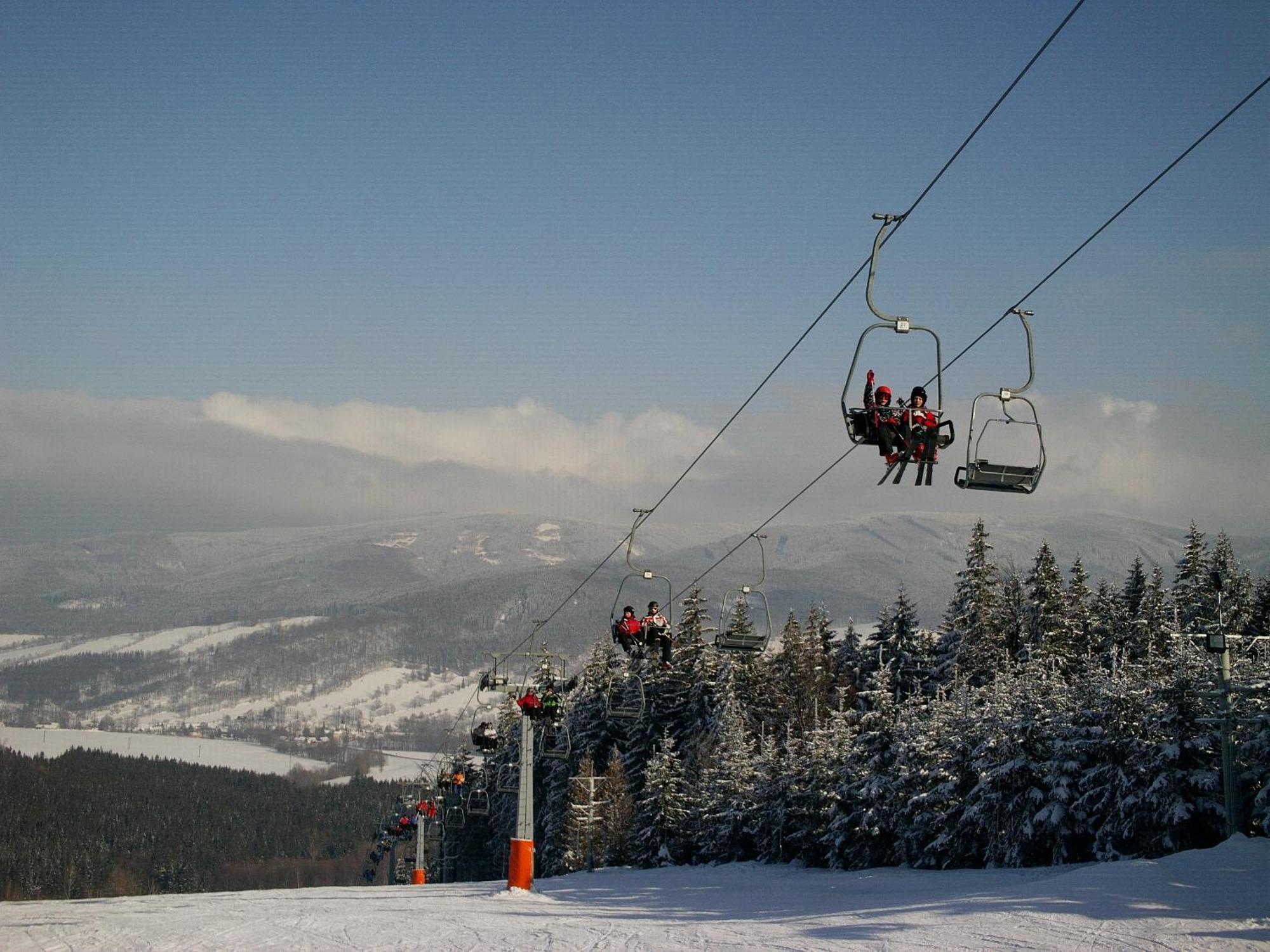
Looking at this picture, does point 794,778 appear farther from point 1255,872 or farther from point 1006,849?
point 1255,872

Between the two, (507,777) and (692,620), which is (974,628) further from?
(507,777)

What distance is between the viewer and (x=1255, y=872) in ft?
110

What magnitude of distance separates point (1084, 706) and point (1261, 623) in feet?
120

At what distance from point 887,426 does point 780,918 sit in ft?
60.2

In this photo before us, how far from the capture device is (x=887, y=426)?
22.6m

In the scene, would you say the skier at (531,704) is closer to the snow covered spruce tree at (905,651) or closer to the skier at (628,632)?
the skier at (628,632)

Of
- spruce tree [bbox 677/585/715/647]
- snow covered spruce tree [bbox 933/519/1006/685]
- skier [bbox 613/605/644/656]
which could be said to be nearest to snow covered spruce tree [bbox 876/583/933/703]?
snow covered spruce tree [bbox 933/519/1006/685]

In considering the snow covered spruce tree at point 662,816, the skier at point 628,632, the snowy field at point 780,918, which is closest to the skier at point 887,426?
the snowy field at point 780,918

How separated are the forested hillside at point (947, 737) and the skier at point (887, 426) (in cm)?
2264

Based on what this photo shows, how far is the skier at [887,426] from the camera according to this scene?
2258cm

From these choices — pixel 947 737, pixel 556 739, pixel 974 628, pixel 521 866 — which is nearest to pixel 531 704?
pixel 521 866

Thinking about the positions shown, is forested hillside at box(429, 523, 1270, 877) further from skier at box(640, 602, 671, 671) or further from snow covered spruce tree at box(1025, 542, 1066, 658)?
skier at box(640, 602, 671, 671)

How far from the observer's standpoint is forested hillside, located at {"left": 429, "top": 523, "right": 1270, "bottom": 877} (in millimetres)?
46250

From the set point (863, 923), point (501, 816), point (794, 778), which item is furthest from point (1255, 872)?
point (501, 816)
